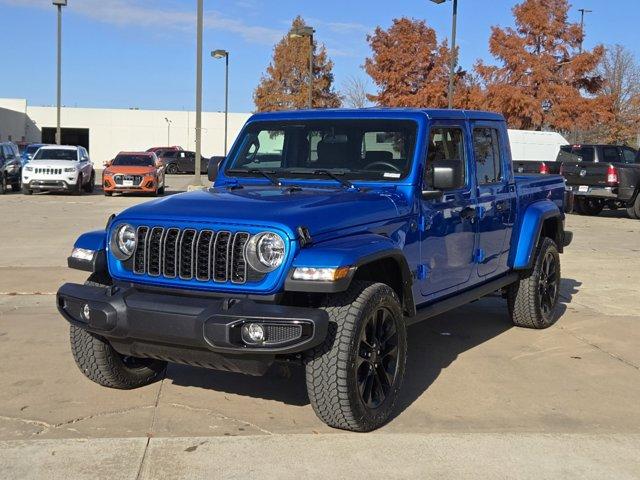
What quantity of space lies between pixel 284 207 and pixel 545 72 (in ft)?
109

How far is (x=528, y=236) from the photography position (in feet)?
22.6

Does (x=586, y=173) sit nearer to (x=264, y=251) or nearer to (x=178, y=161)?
(x=264, y=251)

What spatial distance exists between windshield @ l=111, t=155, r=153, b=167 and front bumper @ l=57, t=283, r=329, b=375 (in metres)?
21.2

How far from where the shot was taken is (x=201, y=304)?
13.9 ft

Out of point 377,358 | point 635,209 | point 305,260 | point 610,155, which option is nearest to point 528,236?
point 377,358

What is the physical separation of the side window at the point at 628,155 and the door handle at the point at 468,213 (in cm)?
1788

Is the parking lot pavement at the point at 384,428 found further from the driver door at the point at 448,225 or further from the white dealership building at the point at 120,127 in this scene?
the white dealership building at the point at 120,127

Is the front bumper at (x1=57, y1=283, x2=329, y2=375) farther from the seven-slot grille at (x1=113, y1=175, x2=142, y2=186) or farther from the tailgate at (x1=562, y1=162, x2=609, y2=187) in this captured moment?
the seven-slot grille at (x1=113, y1=175, x2=142, y2=186)

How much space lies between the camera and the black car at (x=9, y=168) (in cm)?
2487

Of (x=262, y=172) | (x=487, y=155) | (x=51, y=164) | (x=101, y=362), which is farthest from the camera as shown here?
(x=51, y=164)

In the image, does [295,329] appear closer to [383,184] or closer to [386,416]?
[386,416]

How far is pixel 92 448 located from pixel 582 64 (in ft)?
114

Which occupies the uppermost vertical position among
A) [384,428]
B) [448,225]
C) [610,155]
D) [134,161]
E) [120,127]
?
[120,127]

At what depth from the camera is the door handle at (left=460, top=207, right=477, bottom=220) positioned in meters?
5.80
